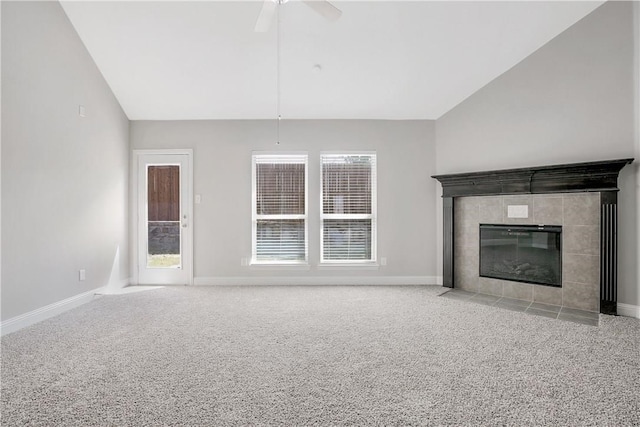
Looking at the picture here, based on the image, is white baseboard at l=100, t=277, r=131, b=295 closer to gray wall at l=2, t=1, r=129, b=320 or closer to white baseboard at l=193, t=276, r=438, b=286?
gray wall at l=2, t=1, r=129, b=320

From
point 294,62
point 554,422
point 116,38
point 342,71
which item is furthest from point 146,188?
point 554,422

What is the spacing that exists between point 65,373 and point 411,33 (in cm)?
422

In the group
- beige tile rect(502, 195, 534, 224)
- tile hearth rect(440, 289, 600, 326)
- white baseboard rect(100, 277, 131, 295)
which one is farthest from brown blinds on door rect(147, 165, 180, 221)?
beige tile rect(502, 195, 534, 224)

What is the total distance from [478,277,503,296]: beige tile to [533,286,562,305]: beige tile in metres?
0.38

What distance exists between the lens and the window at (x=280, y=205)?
475 centimetres

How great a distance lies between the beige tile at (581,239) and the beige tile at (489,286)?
85 cm

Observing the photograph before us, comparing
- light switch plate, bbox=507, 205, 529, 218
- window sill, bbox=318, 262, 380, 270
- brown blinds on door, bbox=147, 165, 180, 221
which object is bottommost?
window sill, bbox=318, 262, 380, 270

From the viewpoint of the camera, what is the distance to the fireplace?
368 cm

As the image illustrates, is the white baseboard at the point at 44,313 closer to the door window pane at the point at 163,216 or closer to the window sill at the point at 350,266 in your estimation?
the door window pane at the point at 163,216

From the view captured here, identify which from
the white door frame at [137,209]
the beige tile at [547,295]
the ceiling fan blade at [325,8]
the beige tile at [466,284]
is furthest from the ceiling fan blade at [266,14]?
the beige tile at [547,295]

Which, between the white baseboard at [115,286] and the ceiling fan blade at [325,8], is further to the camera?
the white baseboard at [115,286]

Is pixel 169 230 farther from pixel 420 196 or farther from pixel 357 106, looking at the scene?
pixel 420 196

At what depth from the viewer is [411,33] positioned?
3.40 meters

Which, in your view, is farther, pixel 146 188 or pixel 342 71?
pixel 146 188
